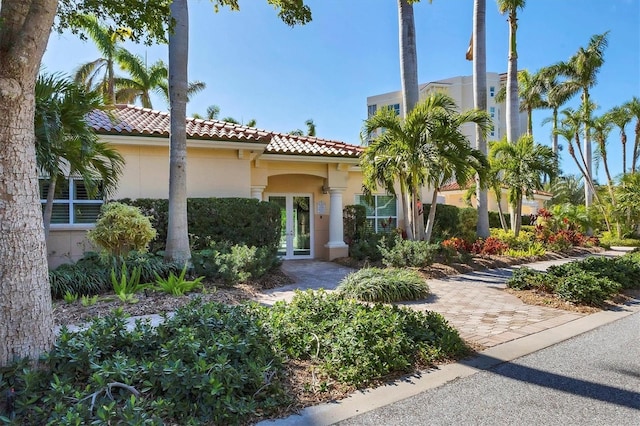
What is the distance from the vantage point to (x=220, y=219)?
10.7m

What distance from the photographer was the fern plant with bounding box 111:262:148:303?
260 inches

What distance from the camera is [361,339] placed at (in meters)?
4.21

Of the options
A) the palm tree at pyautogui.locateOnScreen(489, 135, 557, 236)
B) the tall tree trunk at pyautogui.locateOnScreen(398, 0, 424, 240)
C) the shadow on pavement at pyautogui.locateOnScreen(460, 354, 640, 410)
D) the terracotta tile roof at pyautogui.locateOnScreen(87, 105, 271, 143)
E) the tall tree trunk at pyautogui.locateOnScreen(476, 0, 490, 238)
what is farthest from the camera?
the tall tree trunk at pyautogui.locateOnScreen(476, 0, 490, 238)

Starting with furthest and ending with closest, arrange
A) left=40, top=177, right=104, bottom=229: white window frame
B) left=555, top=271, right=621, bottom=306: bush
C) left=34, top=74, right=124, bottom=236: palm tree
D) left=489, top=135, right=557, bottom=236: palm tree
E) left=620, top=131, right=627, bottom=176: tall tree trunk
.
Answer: left=620, top=131, right=627, bottom=176: tall tree trunk < left=489, top=135, right=557, bottom=236: palm tree < left=40, top=177, right=104, bottom=229: white window frame < left=34, top=74, right=124, bottom=236: palm tree < left=555, top=271, right=621, bottom=306: bush

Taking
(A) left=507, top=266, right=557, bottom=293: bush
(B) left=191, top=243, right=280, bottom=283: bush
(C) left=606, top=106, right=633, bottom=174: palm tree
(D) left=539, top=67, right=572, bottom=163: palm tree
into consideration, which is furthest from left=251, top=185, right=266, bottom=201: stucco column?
(D) left=539, top=67, right=572, bottom=163: palm tree

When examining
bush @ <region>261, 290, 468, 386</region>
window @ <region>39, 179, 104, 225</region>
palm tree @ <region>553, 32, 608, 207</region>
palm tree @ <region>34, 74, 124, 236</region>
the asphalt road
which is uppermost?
palm tree @ <region>553, 32, 608, 207</region>

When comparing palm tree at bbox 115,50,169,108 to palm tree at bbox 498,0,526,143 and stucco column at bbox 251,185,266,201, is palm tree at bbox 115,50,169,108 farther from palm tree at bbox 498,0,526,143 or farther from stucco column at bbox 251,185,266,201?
palm tree at bbox 498,0,526,143

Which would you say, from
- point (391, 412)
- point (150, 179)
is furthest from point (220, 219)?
point (391, 412)

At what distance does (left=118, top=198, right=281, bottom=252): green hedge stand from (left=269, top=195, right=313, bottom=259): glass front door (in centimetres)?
328

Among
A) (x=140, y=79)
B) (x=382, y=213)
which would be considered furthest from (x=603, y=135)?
(x=140, y=79)

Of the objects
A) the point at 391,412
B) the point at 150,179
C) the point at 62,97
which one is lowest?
the point at 391,412

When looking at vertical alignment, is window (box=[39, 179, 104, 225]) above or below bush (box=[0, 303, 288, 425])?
above

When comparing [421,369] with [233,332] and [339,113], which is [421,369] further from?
[339,113]

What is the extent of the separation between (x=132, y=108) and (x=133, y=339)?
13287 mm
